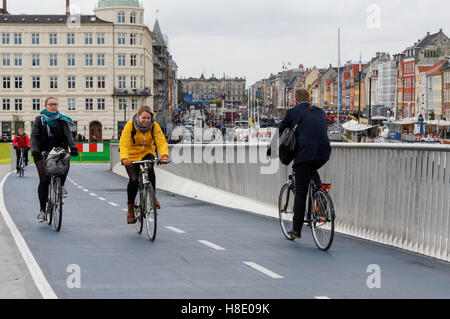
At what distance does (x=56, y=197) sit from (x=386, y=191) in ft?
14.9

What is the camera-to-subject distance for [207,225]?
503 inches

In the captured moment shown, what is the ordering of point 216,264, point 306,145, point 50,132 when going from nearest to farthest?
point 216,264 → point 306,145 → point 50,132

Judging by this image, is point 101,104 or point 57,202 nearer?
point 57,202

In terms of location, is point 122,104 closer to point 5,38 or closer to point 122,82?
point 122,82

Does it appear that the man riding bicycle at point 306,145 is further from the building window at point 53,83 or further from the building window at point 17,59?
the building window at point 17,59

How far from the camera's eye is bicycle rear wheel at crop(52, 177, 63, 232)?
37.6 ft

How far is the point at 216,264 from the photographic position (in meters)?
8.36

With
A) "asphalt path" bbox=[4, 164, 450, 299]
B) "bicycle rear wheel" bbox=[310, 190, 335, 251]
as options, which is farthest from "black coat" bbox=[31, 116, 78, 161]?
"bicycle rear wheel" bbox=[310, 190, 335, 251]

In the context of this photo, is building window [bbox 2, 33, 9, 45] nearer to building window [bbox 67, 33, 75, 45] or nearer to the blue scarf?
building window [bbox 67, 33, 75, 45]

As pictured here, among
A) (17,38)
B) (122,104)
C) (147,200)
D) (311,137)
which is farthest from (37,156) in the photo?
(17,38)

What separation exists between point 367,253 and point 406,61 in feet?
499

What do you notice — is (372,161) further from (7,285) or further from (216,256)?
(7,285)

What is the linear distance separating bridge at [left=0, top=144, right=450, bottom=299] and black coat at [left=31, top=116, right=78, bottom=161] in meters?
1.16

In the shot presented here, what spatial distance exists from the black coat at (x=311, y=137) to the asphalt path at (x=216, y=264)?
1107 mm
